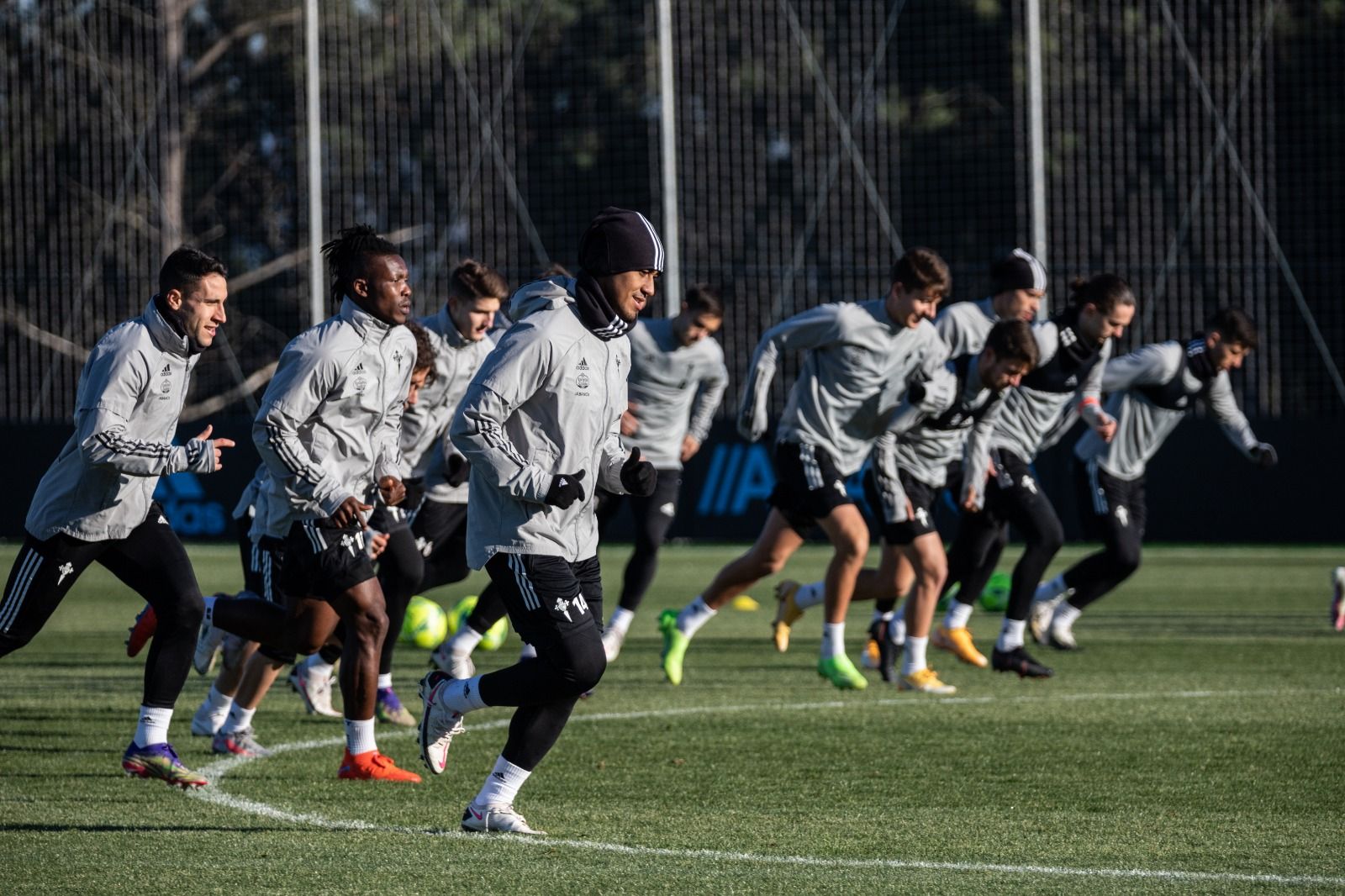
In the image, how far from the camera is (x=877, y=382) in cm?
1077

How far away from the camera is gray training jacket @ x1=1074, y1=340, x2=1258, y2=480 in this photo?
12.7 metres

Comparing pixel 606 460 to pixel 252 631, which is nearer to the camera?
pixel 606 460

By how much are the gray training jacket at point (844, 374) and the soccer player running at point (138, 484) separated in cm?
383

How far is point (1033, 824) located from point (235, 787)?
10.2 feet

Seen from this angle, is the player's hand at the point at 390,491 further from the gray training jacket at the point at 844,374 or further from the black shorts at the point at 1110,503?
the black shorts at the point at 1110,503

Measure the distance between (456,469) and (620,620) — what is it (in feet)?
7.43

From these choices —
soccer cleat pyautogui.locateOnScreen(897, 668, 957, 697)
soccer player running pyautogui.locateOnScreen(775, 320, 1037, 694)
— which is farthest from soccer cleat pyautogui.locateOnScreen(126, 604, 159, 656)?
soccer cleat pyautogui.locateOnScreen(897, 668, 957, 697)

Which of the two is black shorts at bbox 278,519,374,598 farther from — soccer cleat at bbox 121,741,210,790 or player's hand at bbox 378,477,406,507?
soccer cleat at bbox 121,741,210,790

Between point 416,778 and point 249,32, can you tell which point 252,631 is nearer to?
point 416,778

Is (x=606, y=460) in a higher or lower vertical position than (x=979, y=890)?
higher

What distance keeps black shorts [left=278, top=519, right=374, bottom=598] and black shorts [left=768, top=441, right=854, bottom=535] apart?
3.54 meters

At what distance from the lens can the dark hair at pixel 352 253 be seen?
7801 mm

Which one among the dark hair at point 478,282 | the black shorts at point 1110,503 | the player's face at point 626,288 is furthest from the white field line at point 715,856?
the black shorts at point 1110,503

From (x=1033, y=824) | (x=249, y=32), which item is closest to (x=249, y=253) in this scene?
(x=249, y=32)
